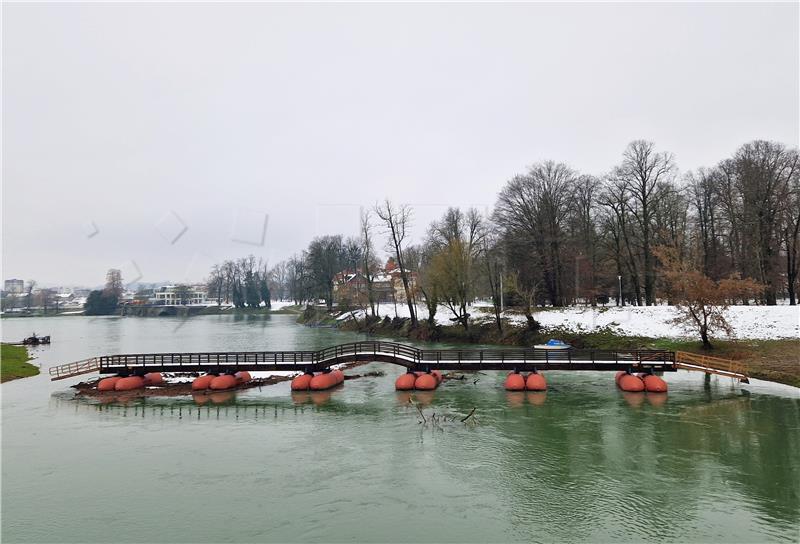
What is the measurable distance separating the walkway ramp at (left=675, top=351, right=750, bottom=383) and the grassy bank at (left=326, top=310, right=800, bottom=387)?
133 cm

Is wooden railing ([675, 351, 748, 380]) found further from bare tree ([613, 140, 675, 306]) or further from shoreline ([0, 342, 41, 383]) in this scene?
shoreline ([0, 342, 41, 383])

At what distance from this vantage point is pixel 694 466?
1933cm

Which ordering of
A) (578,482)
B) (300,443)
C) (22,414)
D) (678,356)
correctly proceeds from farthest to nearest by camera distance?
(678,356) → (22,414) → (300,443) → (578,482)

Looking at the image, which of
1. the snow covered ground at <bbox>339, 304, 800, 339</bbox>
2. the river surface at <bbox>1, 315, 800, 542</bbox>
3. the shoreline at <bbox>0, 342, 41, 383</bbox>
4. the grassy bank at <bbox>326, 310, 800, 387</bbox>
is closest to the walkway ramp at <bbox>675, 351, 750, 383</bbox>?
the river surface at <bbox>1, 315, 800, 542</bbox>

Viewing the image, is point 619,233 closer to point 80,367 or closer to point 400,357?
point 400,357

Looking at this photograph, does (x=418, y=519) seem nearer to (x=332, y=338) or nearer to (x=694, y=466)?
(x=694, y=466)

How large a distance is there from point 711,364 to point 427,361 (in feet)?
69.1

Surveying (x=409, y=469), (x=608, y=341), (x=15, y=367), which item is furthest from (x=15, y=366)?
(x=608, y=341)

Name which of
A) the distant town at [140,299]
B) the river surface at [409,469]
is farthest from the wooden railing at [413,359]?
the distant town at [140,299]

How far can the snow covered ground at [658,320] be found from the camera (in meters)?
42.3

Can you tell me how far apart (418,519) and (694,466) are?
11.4m

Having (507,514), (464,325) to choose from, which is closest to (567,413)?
(507,514)

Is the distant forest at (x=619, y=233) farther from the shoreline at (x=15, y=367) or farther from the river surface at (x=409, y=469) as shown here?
the shoreline at (x=15, y=367)

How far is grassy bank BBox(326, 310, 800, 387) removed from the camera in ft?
118
